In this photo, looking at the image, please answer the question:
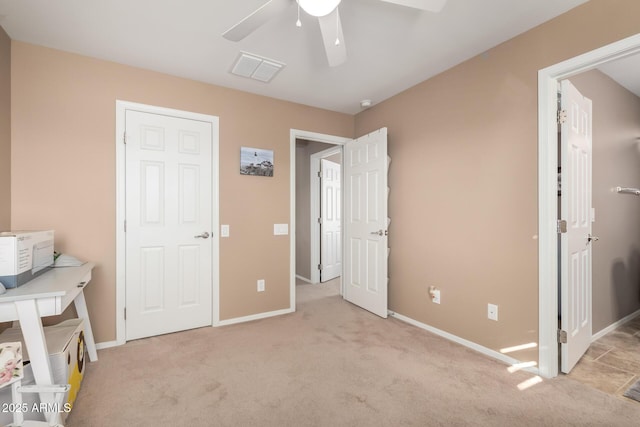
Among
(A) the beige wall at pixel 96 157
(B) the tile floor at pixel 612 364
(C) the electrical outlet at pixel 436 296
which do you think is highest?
(A) the beige wall at pixel 96 157

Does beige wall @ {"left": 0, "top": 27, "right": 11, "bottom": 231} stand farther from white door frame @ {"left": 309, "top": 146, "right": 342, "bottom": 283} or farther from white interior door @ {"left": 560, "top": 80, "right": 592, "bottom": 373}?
white interior door @ {"left": 560, "top": 80, "right": 592, "bottom": 373}

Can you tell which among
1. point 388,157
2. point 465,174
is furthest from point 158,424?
point 388,157

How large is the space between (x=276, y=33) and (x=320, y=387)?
2.47 metres

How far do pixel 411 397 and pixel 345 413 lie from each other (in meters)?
0.44

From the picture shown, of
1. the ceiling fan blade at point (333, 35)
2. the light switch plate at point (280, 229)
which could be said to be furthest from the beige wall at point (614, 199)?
the light switch plate at point (280, 229)

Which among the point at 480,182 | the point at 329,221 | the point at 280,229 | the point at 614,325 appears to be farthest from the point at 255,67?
the point at 614,325

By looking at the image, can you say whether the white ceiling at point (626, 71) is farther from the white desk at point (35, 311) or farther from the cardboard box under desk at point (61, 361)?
the cardboard box under desk at point (61, 361)

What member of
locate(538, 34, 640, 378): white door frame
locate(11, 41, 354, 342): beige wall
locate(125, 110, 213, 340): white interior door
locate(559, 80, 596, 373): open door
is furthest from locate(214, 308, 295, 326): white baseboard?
locate(559, 80, 596, 373): open door

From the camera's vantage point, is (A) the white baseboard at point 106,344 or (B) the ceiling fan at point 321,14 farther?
(A) the white baseboard at point 106,344

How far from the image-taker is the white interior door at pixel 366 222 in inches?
127

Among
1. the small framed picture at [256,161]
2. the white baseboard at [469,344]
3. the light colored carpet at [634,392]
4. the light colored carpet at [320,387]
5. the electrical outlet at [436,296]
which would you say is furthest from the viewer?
the small framed picture at [256,161]

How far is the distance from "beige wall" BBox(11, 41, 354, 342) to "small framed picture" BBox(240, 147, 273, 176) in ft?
0.20

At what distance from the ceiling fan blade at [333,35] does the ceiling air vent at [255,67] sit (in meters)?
0.86

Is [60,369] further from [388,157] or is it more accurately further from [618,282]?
[618,282]
